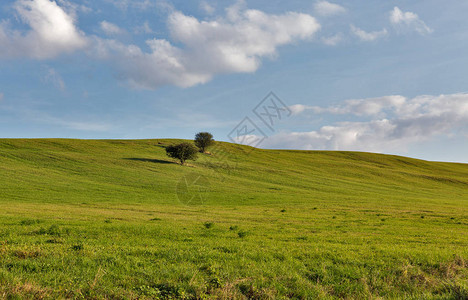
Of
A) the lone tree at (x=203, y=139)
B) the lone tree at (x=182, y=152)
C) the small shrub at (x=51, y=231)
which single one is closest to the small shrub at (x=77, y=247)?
the small shrub at (x=51, y=231)

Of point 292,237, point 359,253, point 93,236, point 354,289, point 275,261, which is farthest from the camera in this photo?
point 292,237

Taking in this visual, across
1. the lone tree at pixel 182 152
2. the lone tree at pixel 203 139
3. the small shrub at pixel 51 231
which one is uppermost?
the lone tree at pixel 203 139

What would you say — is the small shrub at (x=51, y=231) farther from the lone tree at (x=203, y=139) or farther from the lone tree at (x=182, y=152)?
the lone tree at (x=203, y=139)

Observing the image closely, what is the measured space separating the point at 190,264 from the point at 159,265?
2.86ft

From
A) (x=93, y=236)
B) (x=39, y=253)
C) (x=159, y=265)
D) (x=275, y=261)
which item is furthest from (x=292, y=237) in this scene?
(x=39, y=253)

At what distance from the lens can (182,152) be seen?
77.9 metres

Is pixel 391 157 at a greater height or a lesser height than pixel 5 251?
greater

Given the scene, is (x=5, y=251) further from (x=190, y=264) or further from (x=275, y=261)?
(x=275, y=261)

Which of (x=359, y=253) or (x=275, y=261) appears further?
(x=359, y=253)

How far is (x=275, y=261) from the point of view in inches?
370

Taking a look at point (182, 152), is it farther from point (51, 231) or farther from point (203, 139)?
point (51, 231)

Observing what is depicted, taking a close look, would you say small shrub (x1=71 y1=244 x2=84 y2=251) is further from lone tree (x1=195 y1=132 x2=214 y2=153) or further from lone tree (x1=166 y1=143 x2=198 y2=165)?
lone tree (x1=195 y1=132 x2=214 y2=153)

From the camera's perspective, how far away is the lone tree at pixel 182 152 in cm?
7812

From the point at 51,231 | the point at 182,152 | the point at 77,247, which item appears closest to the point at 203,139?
the point at 182,152
